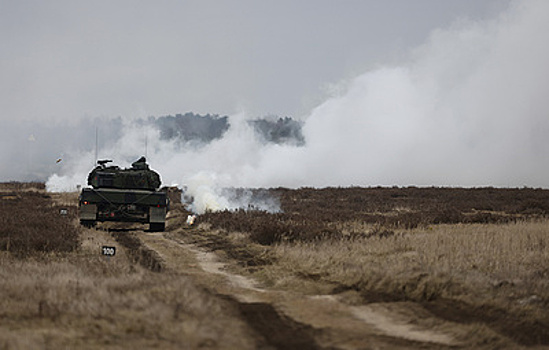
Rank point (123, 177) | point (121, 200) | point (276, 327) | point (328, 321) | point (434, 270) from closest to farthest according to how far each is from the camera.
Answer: point (276, 327), point (328, 321), point (434, 270), point (121, 200), point (123, 177)

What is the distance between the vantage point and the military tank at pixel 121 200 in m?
21.5

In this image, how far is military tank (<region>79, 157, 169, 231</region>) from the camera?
21.5 m

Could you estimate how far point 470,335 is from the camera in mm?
6832

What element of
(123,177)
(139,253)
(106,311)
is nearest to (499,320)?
(106,311)

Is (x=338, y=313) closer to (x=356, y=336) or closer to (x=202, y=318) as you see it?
→ (x=356, y=336)

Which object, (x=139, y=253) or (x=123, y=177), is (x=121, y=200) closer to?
(x=123, y=177)

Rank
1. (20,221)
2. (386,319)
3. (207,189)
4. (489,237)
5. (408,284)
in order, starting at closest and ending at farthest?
1. (386,319)
2. (408,284)
3. (489,237)
4. (20,221)
5. (207,189)

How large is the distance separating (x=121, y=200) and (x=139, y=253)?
22.0 feet

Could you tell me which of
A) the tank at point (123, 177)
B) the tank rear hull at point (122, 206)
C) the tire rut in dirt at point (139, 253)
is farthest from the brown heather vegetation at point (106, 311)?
the tank at point (123, 177)

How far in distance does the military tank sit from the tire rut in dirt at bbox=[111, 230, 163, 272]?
0.92m


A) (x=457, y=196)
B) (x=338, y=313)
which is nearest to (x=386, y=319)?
(x=338, y=313)

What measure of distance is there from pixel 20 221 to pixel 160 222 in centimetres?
519

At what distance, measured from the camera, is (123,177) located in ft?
75.8

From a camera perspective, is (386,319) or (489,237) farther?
(489,237)
